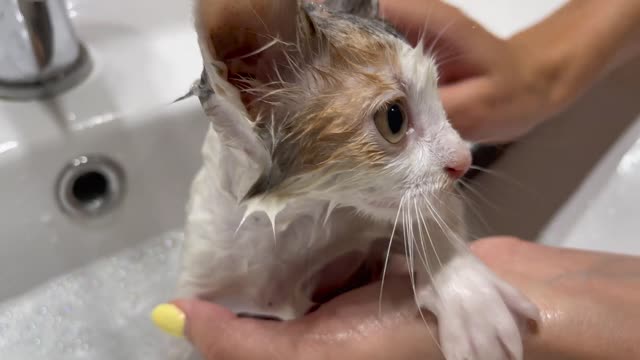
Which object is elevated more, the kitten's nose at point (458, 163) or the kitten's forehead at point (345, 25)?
the kitten's forehead at point (345, 25)

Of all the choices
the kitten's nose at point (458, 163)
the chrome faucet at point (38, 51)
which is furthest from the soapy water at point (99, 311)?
the kitten's nose at point (458, 163)

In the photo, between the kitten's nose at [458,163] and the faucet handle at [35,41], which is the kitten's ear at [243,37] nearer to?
the kitten's nose at [458,163]

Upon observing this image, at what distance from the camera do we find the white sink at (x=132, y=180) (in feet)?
2.12

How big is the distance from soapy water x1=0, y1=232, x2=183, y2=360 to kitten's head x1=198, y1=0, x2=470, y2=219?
1.21 ft

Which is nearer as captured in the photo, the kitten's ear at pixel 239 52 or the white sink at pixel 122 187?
the kitten's ear at pixel 239 52

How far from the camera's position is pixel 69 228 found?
686mm

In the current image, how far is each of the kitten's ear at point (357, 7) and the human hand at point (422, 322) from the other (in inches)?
7.7

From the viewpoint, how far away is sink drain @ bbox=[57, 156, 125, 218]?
2.17 ft

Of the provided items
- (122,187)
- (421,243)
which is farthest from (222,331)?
(122,187)

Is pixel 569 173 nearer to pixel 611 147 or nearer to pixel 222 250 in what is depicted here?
pixel 611 147

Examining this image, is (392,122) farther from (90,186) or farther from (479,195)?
(90,186)

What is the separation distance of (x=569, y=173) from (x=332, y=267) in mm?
281

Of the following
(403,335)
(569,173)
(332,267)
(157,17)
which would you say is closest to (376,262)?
(332,267)

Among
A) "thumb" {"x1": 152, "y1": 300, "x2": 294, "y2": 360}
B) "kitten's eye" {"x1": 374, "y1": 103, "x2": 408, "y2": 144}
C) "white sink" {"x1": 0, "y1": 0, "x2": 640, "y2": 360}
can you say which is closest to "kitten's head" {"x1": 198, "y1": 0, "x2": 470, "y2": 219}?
"kitten's eye" {"x1": 374, "y1": 103, "x2": 408, "y2": 144}
